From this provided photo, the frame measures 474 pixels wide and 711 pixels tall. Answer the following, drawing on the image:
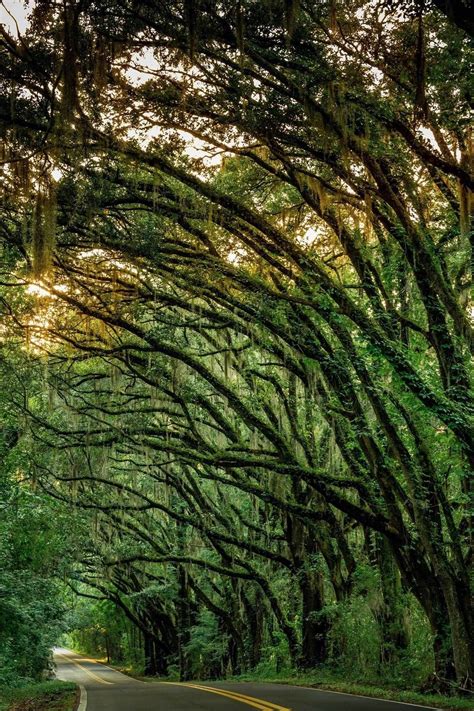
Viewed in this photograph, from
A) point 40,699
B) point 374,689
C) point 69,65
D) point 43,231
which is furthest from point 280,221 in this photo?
point 40,699

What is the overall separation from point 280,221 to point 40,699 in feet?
39.9

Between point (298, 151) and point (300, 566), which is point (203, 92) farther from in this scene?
point (300, 566)

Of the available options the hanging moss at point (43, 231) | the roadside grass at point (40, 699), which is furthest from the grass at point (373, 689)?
the hanging moss at point (43, 231)

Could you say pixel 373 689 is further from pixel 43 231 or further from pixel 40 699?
pixel 43 231

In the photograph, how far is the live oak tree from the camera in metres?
7.86

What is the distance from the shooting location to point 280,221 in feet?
42.2

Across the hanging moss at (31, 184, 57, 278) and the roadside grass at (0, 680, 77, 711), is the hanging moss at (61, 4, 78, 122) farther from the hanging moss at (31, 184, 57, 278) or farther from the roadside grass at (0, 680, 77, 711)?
the roadside grass at (0, 680, 77, 711)

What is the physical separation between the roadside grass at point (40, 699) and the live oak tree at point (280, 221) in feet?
16.2

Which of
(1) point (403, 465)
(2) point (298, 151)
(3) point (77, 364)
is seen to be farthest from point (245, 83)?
(3) point (77, 364)

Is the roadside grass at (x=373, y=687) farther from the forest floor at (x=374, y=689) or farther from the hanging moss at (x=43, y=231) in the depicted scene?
the hanging moss at (x=43, y=231)

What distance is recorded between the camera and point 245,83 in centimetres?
848

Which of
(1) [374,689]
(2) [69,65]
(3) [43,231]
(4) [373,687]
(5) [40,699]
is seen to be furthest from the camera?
(5) [40,699]

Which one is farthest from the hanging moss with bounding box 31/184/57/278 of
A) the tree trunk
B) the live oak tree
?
the tree trunk

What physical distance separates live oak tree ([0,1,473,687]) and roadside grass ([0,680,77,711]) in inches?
194
